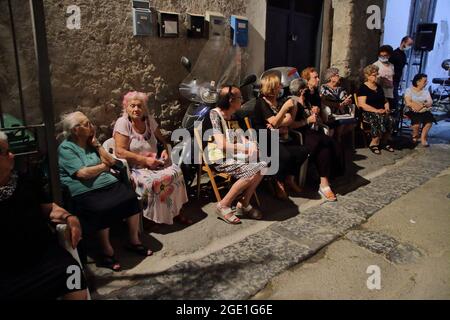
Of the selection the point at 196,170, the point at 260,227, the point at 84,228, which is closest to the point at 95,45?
the point at 196,170

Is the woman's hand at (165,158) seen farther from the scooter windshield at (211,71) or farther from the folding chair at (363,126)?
the folding chair at (363,126)

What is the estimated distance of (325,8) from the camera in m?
6.66

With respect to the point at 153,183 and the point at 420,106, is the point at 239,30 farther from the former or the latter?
the point at 420,106

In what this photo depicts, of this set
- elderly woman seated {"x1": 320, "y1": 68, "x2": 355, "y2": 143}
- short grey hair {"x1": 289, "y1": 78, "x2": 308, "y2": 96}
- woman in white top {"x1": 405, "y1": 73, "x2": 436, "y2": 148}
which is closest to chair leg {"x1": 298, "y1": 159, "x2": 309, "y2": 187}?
short grey hair {"x1": 289, "y1": 78, "x2": 308, "y2": 96}

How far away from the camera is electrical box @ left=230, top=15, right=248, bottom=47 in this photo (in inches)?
196

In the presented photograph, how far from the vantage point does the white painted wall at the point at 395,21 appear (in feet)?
29.0

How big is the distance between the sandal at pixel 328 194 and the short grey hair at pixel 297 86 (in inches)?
48.5

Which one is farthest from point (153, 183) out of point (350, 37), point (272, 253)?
point (350, 37)

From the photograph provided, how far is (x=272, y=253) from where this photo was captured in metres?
3.07

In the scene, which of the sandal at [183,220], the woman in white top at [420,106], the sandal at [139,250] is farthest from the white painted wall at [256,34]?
the woman in white top at [420,106]

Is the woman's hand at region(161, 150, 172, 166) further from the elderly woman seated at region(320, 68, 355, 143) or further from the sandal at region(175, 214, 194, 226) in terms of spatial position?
the elderly woman seated at region(320, 68, 355, 143)

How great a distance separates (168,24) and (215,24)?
2.40ft

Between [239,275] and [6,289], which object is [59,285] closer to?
[6,289]

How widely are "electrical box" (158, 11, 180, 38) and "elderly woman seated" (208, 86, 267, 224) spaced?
44.0 inches
